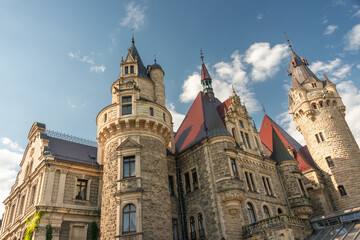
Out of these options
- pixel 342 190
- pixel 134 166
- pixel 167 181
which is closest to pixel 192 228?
pixel 167 181

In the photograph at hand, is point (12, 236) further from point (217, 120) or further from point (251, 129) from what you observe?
point (251, 129)

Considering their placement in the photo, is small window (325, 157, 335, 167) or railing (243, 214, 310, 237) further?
small window (325, 157, 335, 167)

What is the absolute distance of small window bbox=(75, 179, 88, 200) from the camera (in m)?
22.5

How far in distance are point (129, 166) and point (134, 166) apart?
1.17 ft

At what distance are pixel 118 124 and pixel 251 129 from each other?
1257 centimetres

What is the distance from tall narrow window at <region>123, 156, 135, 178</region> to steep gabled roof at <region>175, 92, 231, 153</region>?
5577 mm

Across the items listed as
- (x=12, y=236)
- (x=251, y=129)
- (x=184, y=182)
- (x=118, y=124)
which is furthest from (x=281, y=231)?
(x=12, y=236)

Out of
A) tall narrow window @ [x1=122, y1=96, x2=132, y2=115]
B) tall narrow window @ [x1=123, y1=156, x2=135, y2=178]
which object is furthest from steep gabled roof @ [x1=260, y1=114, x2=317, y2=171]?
tall narrow window @ [x1=123, y1=156, x2=135, y2=178]

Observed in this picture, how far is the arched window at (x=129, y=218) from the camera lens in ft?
57.9

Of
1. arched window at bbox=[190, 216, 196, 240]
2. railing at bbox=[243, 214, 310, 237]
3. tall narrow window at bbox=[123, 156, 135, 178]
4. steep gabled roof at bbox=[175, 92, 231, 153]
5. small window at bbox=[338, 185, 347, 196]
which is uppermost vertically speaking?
steep gabled roof at bbox=[175, 92, 231, 153]

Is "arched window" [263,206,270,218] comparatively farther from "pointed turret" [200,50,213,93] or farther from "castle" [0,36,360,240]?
"pointed turret" [200,50,213,93]

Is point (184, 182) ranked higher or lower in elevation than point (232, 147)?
lower

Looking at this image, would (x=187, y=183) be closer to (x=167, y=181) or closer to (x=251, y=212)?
(x=167, y=181)

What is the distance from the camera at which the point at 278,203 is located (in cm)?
2416
